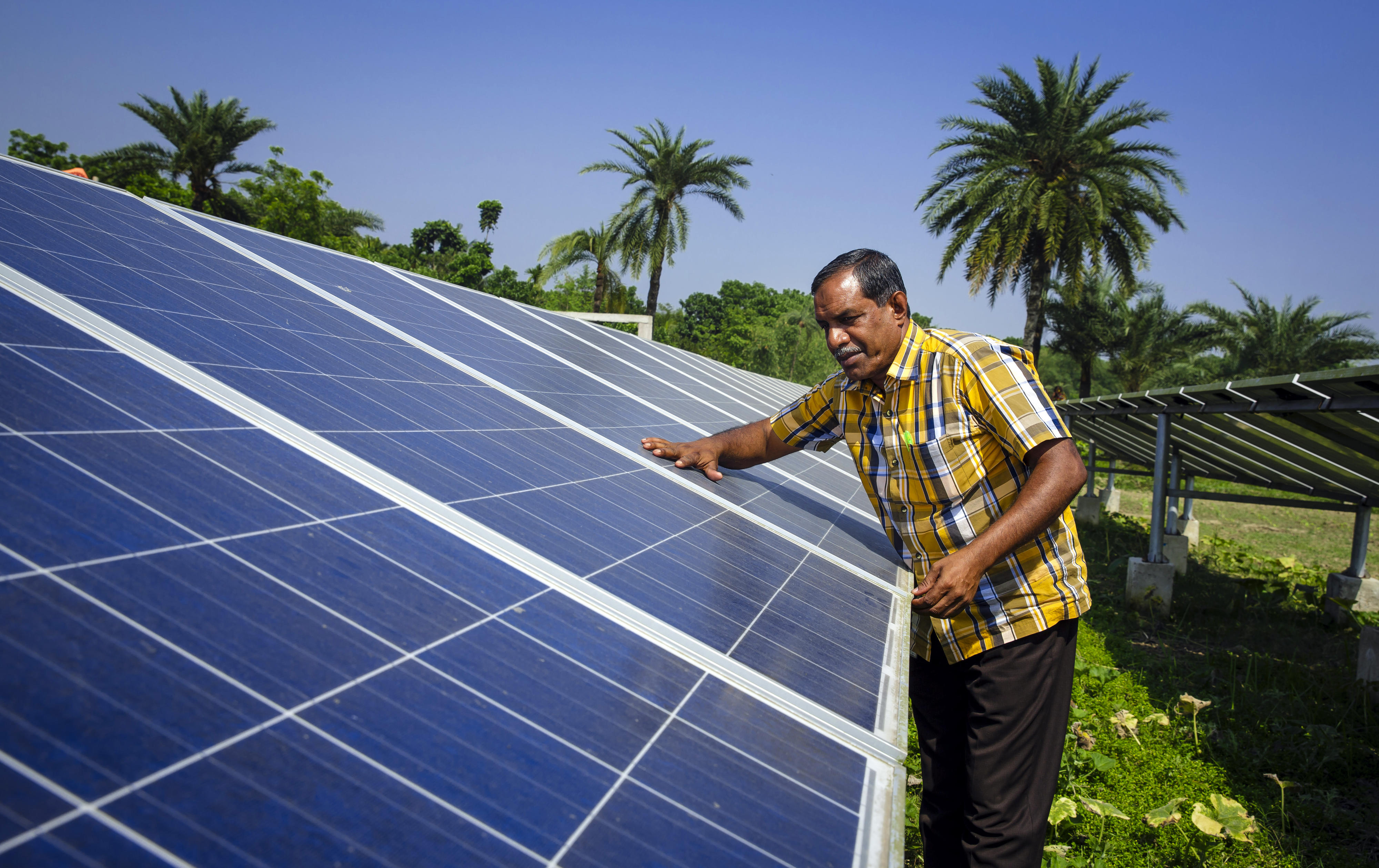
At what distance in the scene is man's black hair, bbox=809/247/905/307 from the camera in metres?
3.55

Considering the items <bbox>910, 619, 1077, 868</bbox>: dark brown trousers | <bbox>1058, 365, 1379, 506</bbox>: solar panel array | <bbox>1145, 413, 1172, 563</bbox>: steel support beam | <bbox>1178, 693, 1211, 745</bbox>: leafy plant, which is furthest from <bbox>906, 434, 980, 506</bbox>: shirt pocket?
<bbox>1145, 413, 1172, 563</bbox>: steel support beam

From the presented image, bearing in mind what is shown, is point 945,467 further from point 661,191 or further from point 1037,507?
point 661,191

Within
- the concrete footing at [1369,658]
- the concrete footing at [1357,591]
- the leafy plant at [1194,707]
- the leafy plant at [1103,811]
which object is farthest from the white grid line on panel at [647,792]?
the concrete footing at [1357,591]

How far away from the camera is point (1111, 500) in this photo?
75.6 ft

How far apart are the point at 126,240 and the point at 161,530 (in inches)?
130

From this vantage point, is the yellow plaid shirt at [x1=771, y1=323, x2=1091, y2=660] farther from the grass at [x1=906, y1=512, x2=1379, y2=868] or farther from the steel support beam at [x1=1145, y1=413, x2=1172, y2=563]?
the steel support beam at [x1=1145, y1=413, x2=1172, y2=563]

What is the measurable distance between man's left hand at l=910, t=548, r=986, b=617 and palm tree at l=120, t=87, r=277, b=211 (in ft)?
118

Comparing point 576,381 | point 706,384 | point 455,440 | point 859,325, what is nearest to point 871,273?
point 859,325

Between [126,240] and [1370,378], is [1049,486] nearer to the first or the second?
[126,240]

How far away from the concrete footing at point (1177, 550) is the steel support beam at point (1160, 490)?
9.22 feet

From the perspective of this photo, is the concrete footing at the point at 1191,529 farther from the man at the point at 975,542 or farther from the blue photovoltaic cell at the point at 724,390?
the man at the point at 975,542

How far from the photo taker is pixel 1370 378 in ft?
21.6

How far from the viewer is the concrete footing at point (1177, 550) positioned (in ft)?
48.9

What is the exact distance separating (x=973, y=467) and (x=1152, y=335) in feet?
120
